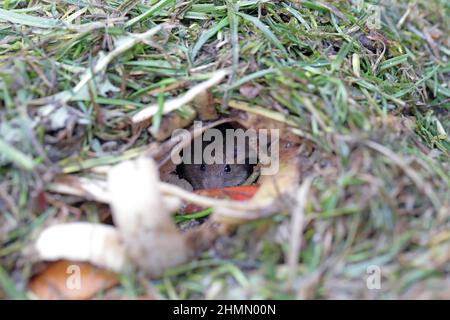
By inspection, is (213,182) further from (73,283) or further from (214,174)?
(73,283)

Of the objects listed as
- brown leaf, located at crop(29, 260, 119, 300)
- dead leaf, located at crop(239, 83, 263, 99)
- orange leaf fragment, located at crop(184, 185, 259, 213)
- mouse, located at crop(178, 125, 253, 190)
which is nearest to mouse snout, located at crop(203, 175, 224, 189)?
mouse, located at crop(178, 125, 253, 190)

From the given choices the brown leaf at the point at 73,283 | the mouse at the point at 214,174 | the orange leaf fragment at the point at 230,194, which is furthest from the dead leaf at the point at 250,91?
the brown leaf at the point at 73,283

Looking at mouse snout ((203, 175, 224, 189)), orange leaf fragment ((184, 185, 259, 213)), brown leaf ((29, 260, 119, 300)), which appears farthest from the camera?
mouse snout ((203, 175, 224, 189))

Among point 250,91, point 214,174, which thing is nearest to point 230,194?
point 250,91

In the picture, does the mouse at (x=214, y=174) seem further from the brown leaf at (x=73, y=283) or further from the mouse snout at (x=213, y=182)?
the brown leaf at (x=73, y=283)

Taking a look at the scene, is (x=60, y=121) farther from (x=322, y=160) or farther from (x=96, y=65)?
(x=322, y=160)

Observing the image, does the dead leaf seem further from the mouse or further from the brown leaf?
the brown leaf
